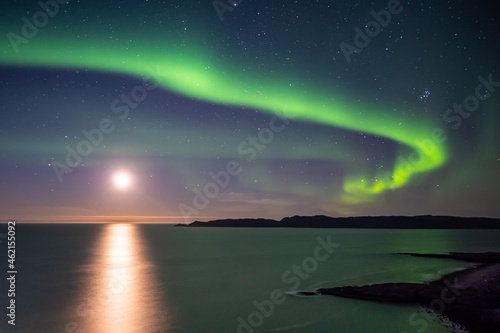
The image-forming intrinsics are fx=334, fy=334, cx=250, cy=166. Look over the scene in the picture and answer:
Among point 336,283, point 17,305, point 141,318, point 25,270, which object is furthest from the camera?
point 25,270

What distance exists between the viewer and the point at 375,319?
22.1m

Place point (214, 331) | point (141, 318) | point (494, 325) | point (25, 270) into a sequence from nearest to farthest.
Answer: point (494, 325)
point (214, 331)
point (141, 318)
point (25, 270)

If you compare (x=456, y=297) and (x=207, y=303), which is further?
(x=207, y=303)

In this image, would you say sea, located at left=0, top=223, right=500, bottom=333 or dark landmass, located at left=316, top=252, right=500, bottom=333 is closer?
dark landmass, located at left=316, top=252, right=500, bottom=333

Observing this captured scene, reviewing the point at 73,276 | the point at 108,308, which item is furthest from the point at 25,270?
the point at 108,308

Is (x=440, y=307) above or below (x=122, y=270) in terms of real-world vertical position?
below

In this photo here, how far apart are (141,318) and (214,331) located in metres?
7.52

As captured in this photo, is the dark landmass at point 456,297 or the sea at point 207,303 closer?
the dark landmass at point 456,297

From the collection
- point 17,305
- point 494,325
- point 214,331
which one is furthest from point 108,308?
point 494,325

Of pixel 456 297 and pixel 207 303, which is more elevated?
pixel 207 303

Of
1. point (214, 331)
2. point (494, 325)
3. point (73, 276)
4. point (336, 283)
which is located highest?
point (73, 276)

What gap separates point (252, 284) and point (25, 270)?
126ft

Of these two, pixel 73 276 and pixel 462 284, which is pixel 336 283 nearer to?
pixel 462 284

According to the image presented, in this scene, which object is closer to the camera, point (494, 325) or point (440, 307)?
point (494, 325)
